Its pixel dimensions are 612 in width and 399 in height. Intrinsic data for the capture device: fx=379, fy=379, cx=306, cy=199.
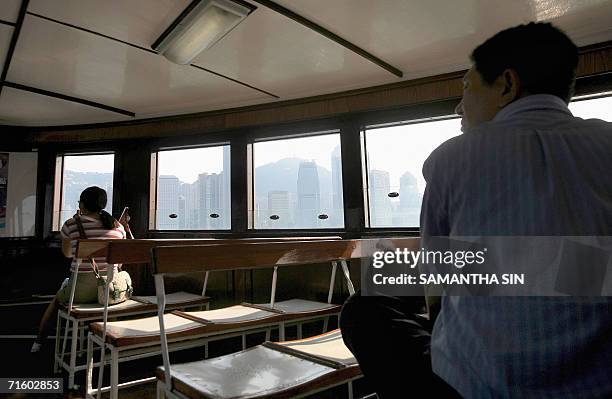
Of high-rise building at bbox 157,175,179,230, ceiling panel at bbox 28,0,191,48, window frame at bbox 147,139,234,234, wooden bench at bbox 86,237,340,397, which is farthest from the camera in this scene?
high-rise building at bbox 157,175,179,230

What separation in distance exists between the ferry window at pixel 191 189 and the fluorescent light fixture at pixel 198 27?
157cm

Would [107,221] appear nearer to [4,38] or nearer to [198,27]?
[4,38]

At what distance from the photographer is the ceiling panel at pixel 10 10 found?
7.25ft

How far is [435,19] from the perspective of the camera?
2.32m

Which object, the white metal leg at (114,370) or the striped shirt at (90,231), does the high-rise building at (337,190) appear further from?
A: the white metal leg at (114,370)


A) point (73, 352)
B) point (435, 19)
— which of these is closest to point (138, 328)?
point (73, 352)

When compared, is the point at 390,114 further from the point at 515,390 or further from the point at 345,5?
the point at 515,390

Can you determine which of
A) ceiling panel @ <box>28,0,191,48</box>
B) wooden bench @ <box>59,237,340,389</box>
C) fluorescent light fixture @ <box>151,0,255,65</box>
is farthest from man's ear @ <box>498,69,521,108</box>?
ceiling panel @ <box>28,0,191,48</box>

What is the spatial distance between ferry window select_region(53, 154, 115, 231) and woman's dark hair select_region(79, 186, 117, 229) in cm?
157

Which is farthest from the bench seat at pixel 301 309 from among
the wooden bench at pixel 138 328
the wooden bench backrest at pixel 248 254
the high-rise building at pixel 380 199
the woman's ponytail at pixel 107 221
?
the woman's ponytail at pixel 107 221

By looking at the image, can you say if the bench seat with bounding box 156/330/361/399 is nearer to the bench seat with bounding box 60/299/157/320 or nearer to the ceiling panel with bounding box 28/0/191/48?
the bench seat with bounding box 60/299/157/320

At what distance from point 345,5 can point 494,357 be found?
81.0 inches

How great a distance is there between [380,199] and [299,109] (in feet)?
3.83

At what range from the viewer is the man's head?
30.0 inches
